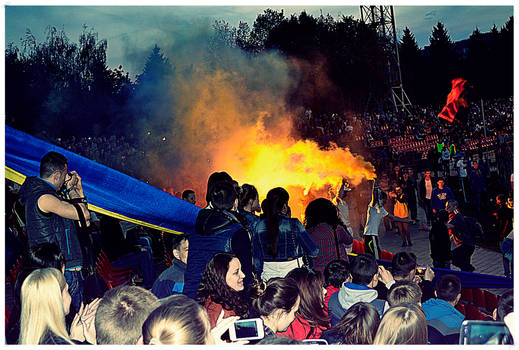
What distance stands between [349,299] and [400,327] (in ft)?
3.63

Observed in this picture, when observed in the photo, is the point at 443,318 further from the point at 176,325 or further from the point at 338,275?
the point at 176,325

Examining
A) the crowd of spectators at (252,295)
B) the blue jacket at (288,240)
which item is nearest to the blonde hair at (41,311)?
the crowd of spectators at (252,295)

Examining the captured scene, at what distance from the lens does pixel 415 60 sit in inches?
1688

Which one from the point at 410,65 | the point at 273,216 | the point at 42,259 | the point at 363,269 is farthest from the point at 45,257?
the point at 410,65

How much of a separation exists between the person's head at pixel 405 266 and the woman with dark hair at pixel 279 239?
719 millimetres

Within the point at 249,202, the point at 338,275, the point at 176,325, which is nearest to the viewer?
the point at 176,325

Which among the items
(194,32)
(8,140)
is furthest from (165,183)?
(8,140)

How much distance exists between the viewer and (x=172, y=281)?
470 cm

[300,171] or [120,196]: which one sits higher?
[300,171]

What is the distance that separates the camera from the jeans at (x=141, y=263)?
6316mm

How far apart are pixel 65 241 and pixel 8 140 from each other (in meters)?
1.32

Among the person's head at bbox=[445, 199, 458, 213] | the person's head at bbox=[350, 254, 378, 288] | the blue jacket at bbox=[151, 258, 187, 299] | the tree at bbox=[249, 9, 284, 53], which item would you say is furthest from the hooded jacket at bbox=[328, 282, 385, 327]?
the tree at bbox=[249, 9, 284, 53]

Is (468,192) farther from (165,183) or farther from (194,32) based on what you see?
(194,32)

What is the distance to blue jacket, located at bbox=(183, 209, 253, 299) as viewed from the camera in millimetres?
4277
